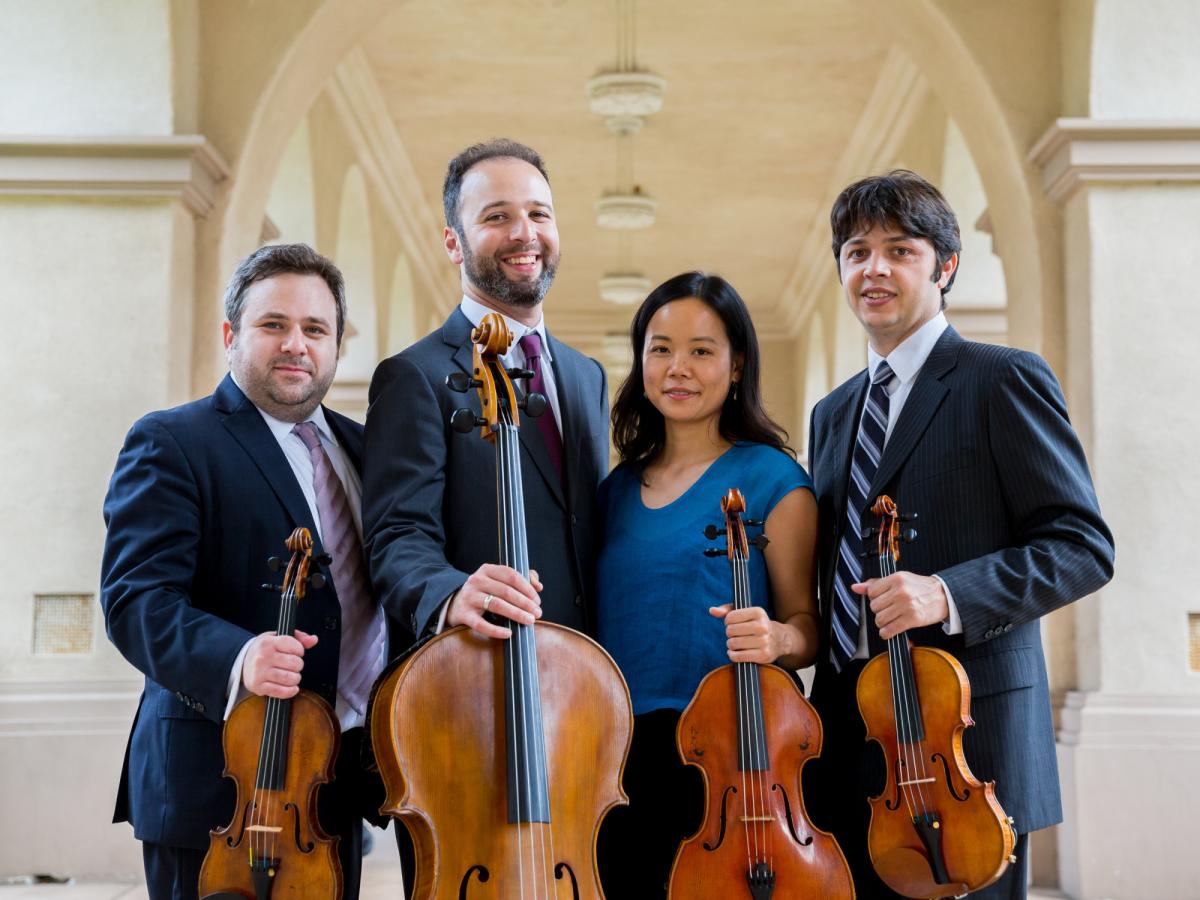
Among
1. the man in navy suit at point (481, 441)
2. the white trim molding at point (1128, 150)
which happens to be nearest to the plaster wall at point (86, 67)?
the man in navy suit at point (481, 441)

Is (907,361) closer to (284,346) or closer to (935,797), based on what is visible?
(935,797)

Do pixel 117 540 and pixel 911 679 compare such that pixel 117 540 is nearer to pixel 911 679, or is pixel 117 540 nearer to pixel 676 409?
pixel 676 409

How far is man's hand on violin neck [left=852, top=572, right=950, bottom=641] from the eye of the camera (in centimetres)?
197

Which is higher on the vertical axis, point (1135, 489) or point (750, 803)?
point (1135, 489)

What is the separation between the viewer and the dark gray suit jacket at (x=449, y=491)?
214cm

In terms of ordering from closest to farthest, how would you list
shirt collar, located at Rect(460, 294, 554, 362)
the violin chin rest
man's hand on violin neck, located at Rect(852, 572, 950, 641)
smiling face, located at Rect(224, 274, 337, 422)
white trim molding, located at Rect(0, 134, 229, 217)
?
the violin chin rest < man's hand on violin neck, located at Rect(852, 572, 950, 641) < smiling face, located at Rect(224, 274, 337, 422) < shirt collar, located at Rect(460, 294, 554, 362) < white trim molding, located at Rect(0, 134, 229, 217)

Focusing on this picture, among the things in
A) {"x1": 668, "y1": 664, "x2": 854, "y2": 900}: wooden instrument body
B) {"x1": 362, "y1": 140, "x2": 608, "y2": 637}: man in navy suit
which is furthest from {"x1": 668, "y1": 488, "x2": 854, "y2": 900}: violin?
{"x1": 362, "y1": 140, "x2": 608, "y2": 637}: man in navy suit

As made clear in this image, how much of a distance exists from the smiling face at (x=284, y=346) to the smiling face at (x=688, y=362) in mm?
595

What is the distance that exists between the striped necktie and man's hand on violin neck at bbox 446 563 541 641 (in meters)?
0.62

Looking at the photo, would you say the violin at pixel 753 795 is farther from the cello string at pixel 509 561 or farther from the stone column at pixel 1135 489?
the stone column at pixel 1135 489

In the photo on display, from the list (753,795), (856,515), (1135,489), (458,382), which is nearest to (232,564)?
(458,382)

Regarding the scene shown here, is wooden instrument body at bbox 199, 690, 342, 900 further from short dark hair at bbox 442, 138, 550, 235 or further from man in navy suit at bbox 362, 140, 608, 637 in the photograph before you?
short dark hair at bbox 442, 138, 550, 235

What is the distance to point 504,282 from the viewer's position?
7.97ft

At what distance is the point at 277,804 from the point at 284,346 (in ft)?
2.71
